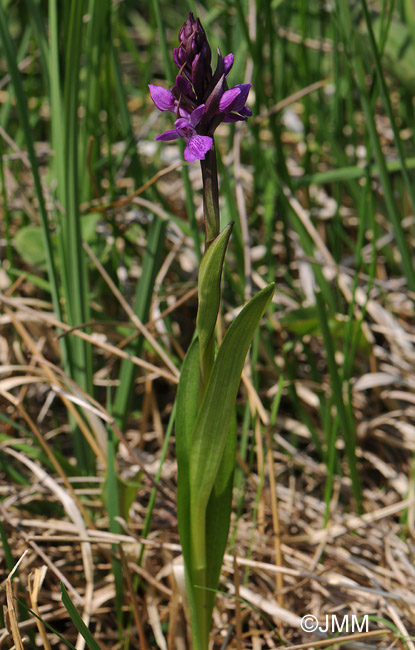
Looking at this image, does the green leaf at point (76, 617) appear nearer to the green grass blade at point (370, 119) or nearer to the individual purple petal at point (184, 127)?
the individual purple petal at point (184, 127)

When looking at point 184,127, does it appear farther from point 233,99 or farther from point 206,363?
point 206,363

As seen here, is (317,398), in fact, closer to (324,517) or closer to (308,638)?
(324,517)

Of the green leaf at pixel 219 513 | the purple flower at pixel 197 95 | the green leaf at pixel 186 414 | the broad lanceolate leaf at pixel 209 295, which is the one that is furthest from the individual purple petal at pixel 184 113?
the green leaf at pixel 219 513

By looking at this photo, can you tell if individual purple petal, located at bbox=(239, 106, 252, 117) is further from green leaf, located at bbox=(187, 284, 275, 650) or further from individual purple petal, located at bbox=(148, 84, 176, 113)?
green leaf, located at bbox=(187, 284, 275, 650)

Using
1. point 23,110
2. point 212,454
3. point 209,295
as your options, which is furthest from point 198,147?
point 23,110

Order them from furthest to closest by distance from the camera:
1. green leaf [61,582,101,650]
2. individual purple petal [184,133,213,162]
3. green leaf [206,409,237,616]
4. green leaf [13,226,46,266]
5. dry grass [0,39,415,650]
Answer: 1. green leaf [13,226,46,266]
2. dry grass [0,39,415,650]
3. green leaf [206,409,237,616]
4. green leaf [61,582,101,650]
5. individual purple petal [184,133,213,162]

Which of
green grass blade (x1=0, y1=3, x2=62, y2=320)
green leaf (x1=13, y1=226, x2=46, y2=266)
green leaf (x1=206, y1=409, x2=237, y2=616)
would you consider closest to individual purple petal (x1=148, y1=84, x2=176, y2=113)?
green leaf (x1=206, y1=409, x2=237, y2=616)

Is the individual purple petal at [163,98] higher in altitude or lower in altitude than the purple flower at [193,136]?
higher
